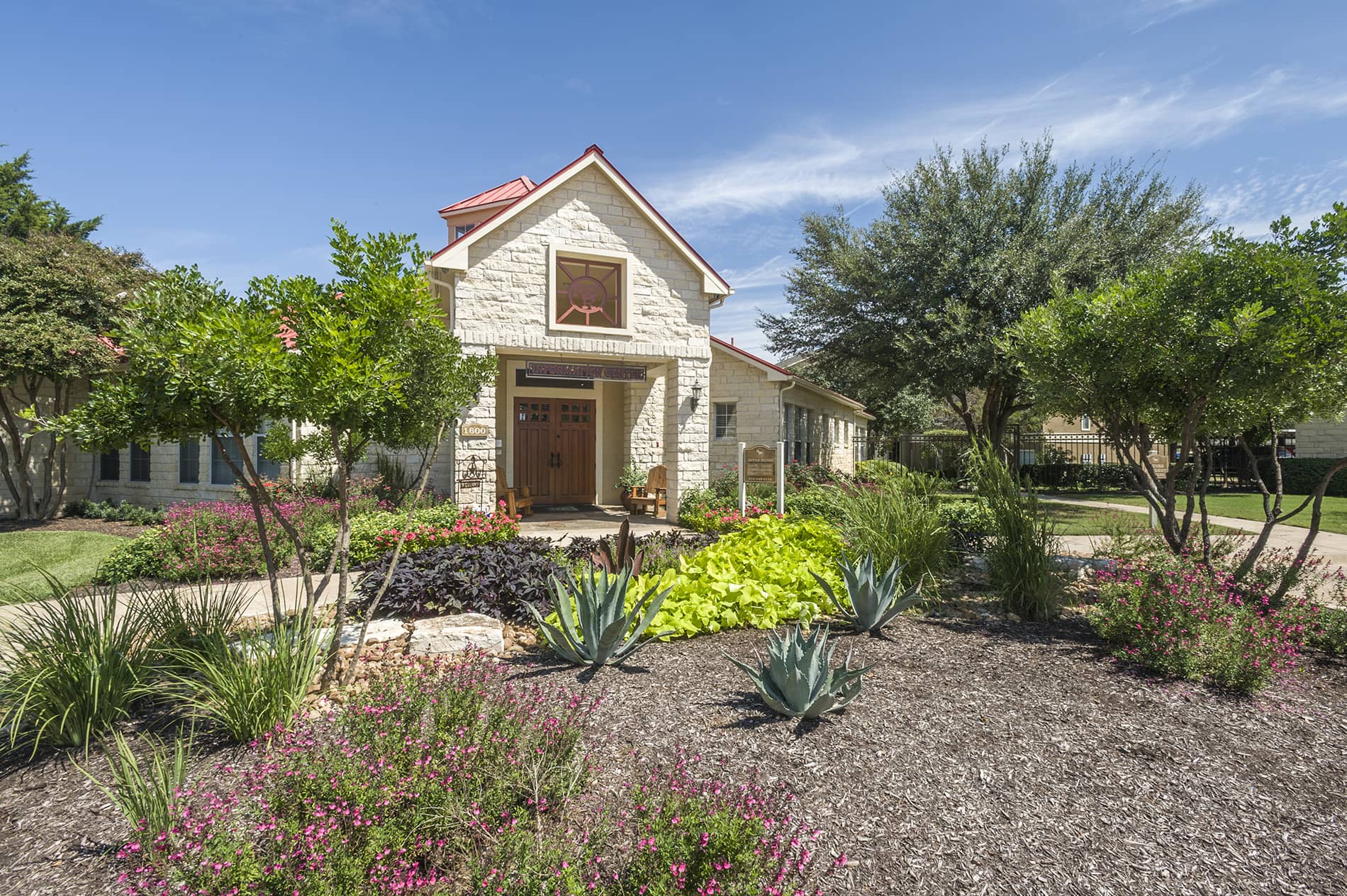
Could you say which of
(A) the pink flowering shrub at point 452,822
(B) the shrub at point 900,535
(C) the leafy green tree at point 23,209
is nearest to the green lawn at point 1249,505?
(B) the shrub at point 900,535

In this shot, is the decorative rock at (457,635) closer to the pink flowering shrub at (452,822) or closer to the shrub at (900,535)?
the pink flowering shrub at (452,822)

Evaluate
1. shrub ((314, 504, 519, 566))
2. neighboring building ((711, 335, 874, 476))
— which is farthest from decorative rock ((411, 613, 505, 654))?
neighboring building ((711, 335, 874, 476))

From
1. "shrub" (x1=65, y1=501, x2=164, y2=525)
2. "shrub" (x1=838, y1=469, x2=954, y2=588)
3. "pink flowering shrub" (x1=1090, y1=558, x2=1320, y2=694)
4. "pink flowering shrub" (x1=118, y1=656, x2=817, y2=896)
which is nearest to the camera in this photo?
"pink flowering shrub" (x1=118, y1=656, x2=817, y2=896)

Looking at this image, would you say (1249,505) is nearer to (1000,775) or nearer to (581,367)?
(581,367)

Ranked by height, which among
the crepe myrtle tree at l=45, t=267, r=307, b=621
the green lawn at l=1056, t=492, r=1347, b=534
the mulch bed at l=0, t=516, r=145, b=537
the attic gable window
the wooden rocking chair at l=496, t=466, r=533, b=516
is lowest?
the mulch bed at l=0, t=516, r=145, b=537

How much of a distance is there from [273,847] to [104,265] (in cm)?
1648

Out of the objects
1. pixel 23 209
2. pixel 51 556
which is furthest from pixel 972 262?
pixel 23 209

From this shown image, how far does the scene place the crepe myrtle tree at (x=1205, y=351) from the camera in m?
5.53

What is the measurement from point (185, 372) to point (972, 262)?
14.8 m

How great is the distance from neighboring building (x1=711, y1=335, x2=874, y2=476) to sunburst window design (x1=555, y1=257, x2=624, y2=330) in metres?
3.17

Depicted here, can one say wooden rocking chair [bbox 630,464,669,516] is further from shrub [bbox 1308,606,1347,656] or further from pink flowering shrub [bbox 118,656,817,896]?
pink flowering shrub [bbox 118,656,817,896]

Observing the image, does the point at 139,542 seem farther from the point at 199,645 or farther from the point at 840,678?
the point at 840,678

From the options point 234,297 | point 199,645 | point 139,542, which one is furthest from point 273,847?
point 139,542

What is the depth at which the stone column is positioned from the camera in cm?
1316
